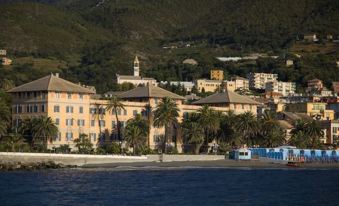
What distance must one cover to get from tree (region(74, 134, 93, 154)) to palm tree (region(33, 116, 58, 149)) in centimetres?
380

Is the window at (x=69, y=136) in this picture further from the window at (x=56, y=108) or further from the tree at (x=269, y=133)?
the tree at (x=269, y=133)

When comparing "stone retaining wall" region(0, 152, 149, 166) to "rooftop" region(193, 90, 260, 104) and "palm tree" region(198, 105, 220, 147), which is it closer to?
"palm tree" region(198, 105, 220, 147)

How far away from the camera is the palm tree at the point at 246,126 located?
146125 mm

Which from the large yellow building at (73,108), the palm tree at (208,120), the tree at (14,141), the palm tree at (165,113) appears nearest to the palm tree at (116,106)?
the large yellow building at (73,108)

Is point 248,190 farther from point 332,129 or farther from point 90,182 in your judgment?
point 332,129

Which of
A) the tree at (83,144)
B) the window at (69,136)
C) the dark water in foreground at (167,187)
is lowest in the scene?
the dark water in foreground at (167,187)

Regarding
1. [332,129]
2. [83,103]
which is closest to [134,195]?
[83,103]

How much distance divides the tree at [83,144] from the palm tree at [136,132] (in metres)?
5.13

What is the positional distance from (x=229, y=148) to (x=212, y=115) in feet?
21.5

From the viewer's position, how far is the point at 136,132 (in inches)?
5399

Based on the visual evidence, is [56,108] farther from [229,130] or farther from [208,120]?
[229,130]

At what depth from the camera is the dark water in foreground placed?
80250 millimetres

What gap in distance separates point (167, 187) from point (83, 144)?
42552mm

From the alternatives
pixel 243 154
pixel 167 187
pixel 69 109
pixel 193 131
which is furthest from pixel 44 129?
pixel 167 187
